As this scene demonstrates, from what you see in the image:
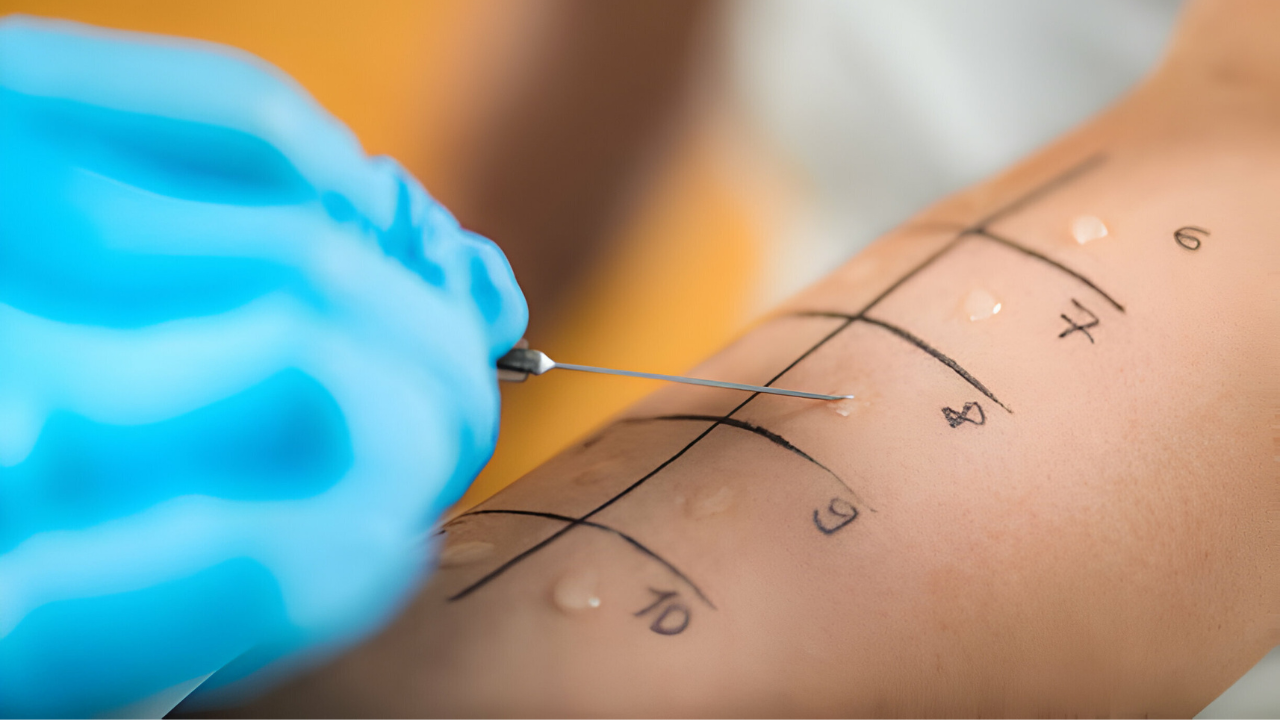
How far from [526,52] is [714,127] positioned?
0.34m

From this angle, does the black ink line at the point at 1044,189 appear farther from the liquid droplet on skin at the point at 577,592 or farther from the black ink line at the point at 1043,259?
the liquid droplet on skin at the point at 577,592

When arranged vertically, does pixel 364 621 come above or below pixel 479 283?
below

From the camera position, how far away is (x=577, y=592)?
800 millimetres

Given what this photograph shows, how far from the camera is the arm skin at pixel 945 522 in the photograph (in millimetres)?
761

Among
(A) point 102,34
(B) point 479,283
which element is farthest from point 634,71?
(A) point 102,34

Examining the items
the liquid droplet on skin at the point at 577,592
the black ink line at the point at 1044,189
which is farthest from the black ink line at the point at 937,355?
the liquid droplet on skin at the point at 577,592

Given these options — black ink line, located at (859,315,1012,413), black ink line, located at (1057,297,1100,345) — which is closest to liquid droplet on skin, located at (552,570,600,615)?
black ink line, located at (859,315,1012,413)

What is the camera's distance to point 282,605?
2.38 feet

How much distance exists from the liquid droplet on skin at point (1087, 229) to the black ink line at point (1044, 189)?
87 millimetres

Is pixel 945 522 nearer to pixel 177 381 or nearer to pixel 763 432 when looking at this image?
pixel 763 432

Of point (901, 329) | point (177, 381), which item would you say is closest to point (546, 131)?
point (901, 329)

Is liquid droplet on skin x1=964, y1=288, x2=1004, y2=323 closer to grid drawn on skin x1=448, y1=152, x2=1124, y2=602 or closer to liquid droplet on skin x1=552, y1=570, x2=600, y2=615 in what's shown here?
grid drawn on skin x1=448, y1=152, x2=1124, y2=602

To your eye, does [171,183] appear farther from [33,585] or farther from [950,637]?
[950,637]

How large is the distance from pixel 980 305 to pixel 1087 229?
0.58 feet
